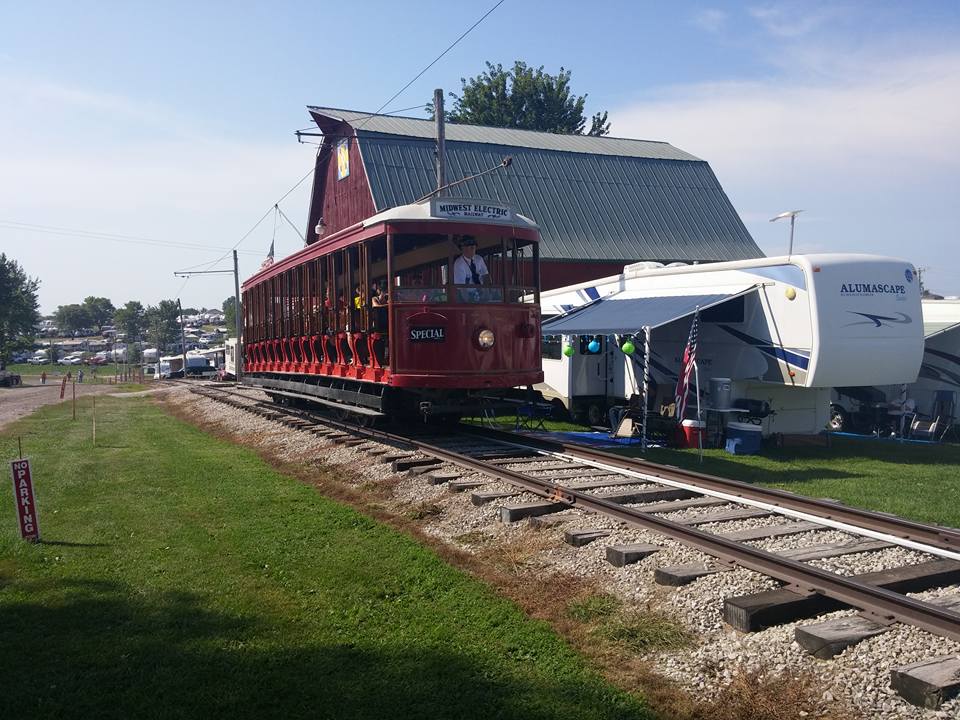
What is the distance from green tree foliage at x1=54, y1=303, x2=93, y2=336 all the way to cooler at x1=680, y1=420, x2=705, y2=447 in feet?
631

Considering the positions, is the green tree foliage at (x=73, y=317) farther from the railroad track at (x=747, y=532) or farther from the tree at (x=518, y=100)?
the railroad track at (x=747, y=532)

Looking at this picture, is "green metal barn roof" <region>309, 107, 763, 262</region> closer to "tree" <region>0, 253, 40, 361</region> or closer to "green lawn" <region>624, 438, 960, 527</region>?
"green lawn" <region>624, 438, 960, 527</region>

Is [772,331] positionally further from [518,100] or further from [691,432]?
[518,100]

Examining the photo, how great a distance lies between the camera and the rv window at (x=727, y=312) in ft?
48.3

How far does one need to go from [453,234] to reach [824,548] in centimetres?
676

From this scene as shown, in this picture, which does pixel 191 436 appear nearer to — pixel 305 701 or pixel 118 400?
pixel 305 701

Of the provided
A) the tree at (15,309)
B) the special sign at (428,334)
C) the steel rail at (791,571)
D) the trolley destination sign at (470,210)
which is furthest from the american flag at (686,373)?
the tree at (15,309)

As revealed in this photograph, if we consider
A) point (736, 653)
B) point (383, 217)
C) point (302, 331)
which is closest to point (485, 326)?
point (383, 217)

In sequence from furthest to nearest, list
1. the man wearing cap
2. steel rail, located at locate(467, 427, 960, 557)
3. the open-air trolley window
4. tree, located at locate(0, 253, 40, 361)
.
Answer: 1. tree, located at locate(0, 253, 40, 361)
2. the man wearing cap
3. the open-air trolley window
4. steel rail, located at locate(467, 427, 960, 557)

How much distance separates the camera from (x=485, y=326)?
11312 mm

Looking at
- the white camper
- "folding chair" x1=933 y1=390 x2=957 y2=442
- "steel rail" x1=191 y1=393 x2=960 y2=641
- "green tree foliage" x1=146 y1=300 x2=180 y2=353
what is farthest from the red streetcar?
"green tree foliage" x1=146 y1=300 x2=180 y2=353

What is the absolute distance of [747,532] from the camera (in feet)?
22.1

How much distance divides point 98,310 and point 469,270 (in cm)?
19409

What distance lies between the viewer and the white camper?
13.4m
